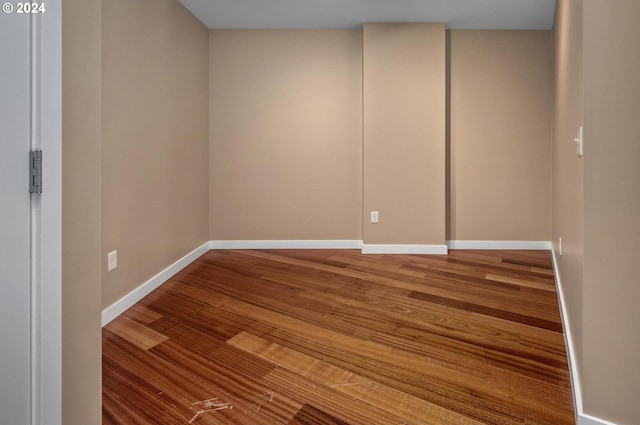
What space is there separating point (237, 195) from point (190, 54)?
57.1 inches

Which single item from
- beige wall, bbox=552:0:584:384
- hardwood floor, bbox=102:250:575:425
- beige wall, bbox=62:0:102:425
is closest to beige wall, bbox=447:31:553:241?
hardwood floor, bbox=102:250:575:425

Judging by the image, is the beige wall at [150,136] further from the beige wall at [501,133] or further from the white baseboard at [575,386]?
the beige wall at [501,133]

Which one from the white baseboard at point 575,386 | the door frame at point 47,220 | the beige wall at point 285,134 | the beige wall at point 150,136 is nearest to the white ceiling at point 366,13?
the beige wall at point 285,134

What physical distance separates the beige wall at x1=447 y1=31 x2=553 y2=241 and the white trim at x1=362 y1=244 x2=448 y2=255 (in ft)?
1.56

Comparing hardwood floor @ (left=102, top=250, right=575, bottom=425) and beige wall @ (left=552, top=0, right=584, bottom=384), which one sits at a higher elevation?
beige wall @ (left=552, top=0, right=584, bottom=384)

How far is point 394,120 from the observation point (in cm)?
405

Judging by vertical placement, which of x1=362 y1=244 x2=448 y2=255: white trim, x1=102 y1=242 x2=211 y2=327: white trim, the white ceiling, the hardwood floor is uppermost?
the white ceiling

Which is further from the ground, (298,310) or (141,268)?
(141,268)

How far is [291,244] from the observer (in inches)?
171

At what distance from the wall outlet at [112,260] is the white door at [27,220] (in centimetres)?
167

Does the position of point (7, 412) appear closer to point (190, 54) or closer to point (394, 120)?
point (190, 54)

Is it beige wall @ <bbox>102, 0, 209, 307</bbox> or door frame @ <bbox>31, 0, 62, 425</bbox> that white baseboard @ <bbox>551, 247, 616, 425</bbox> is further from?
beige wall @ <bbox>102, 0, 209, 307</bbox>

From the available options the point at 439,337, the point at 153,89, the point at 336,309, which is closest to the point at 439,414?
the point at 439,337

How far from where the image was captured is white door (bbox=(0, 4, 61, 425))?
774 mm
